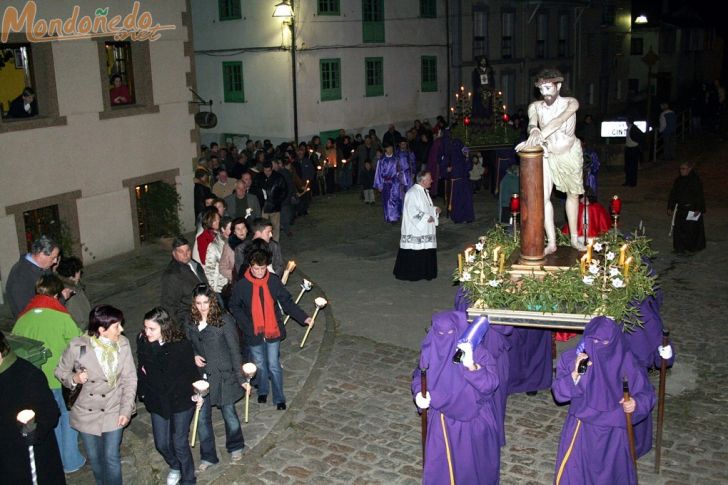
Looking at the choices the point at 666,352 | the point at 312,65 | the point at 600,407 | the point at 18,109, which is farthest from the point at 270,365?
the point at 312,65

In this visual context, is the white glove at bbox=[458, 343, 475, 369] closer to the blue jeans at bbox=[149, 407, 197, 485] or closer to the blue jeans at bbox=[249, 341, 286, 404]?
the blue jeans at bbox=[149, 407, 197, 485]

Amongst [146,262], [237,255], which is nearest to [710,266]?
[237,255]

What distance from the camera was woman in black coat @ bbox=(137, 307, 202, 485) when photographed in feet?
23.2

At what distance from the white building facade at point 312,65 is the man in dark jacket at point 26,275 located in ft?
64.7

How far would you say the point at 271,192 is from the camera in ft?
54.5

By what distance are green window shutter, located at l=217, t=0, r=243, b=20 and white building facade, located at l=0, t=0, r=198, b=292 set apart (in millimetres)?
10720

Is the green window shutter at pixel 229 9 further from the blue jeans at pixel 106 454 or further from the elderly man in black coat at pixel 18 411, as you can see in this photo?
the elderly man in black coat at pixel 18 411

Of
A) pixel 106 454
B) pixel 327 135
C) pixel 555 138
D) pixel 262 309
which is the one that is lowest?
pixel 106 454

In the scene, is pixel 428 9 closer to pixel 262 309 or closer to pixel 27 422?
pixel 262 309

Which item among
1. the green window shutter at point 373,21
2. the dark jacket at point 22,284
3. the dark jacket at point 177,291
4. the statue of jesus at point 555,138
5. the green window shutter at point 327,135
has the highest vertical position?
the green window shutter at point 373,21

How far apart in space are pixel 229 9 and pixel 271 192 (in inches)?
572

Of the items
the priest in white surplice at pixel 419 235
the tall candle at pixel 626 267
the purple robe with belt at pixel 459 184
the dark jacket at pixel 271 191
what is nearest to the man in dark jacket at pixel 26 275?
the tall candle at pixel 626 267

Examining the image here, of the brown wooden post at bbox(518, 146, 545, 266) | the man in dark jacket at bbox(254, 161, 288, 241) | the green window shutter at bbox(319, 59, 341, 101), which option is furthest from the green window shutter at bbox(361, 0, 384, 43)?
the brown wooden post at bbox(518, 146, 545, 266)

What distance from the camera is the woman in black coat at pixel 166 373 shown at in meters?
7.08
